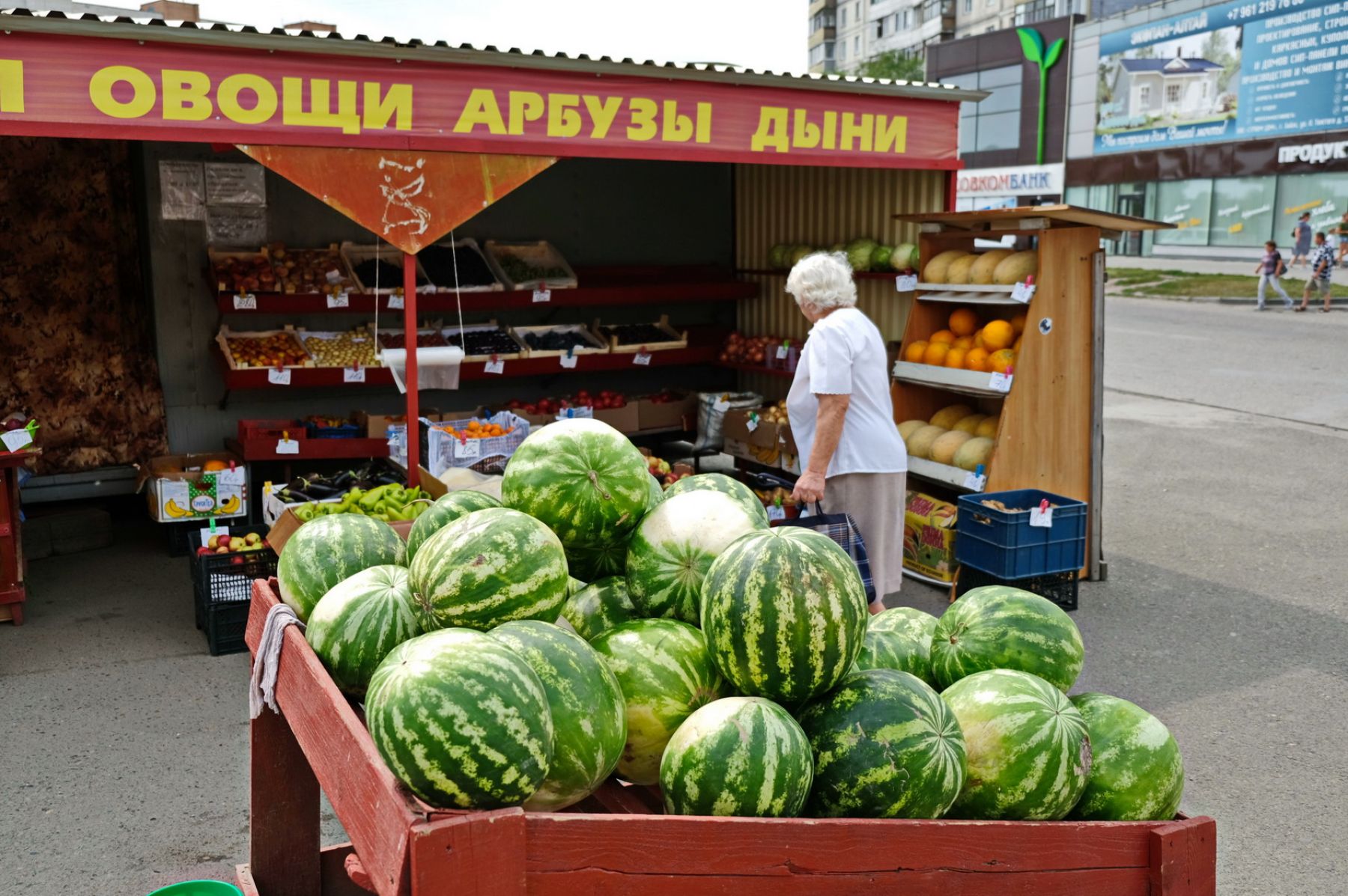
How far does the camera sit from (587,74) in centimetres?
600

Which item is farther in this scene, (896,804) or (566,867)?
(896,804)

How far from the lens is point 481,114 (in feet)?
18.8

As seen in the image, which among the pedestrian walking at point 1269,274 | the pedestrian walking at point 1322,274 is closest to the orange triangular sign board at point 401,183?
the pedestrian walking at point 1322,274

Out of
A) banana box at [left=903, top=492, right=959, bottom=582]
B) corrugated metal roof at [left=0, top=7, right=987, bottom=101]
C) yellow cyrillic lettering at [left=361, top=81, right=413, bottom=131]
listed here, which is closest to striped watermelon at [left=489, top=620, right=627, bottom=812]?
corrugated metal roof at [left=0, top=7, right=987, bottom=101]

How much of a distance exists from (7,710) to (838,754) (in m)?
4.60

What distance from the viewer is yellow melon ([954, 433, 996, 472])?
22.0ft

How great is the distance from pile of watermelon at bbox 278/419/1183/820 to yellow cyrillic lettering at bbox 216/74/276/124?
3515mm

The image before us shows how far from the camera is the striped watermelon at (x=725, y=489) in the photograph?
7.65 ft

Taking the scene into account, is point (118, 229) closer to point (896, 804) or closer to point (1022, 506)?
point (1022, 506)

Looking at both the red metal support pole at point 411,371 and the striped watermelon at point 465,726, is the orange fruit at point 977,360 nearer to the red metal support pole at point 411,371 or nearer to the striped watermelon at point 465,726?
the red metal support pole at point 411,371

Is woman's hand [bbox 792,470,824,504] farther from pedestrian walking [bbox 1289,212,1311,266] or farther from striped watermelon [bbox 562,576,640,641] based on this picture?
pedestrian walking [bbox 1289,212,1311,266]

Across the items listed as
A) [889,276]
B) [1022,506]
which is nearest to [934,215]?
[889,276]

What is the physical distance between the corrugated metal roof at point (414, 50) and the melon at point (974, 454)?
2.30 meters

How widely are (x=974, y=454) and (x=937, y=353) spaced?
0.76m
